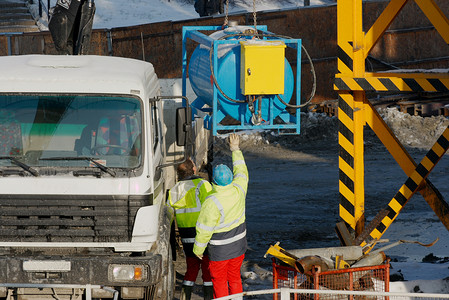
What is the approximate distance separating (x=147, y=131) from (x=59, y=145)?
2.69ft

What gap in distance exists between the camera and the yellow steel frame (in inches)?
290

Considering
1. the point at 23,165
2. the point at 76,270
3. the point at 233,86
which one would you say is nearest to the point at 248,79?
the point at 233,86

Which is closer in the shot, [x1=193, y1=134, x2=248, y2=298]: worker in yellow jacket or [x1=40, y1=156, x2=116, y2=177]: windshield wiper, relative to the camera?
[x1=40, y1=156, x2=116, y2=177]: windshield wiper

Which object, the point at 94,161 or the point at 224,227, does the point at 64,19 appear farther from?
the point at 224,227

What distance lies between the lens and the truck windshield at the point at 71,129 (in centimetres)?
657

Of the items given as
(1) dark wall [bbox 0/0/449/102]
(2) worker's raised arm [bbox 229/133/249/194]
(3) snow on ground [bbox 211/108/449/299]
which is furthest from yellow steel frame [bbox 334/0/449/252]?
(1) dark wall [bbox 0/0/449/102]

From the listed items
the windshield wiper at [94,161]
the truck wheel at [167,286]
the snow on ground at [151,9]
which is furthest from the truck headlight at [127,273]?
the snow on ground at [151,9]

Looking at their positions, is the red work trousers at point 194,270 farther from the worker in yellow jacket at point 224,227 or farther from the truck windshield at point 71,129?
the truck windshield at point 71,129

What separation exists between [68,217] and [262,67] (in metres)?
4.45

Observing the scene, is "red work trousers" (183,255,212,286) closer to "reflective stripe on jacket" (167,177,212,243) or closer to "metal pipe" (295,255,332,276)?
"reflective stripe on jacket" (167,177,212,243)

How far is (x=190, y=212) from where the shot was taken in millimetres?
7496

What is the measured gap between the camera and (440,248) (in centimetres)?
1005

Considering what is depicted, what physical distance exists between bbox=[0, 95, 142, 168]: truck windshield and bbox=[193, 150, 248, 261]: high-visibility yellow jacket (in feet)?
2.79

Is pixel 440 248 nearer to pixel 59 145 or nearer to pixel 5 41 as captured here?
pixel 59 145
